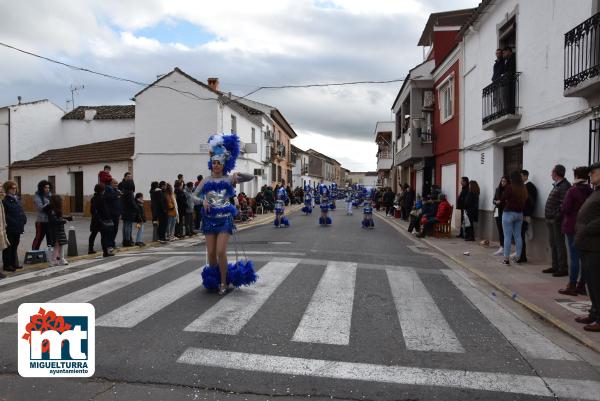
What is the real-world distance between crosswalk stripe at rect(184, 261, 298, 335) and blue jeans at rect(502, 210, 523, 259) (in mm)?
4577

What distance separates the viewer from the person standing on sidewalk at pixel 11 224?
8836 millimetres

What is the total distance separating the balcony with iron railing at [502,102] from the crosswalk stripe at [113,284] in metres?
8.25

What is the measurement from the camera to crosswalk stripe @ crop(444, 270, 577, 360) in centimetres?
473

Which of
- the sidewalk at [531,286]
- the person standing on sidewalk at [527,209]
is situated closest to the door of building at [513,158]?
A: the person standing on sidewalk at [527,209]

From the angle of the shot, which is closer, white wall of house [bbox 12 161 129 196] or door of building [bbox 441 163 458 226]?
door of building [bbox 441 163 458 226]

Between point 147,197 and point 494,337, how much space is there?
22348mm

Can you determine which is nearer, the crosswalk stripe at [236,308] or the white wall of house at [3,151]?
the crosswalk stripe at [236,308]

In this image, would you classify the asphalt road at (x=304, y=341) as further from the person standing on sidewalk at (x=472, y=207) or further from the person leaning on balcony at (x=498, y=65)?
the person leaning on balcony at (x=498, y=65)

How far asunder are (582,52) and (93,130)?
1175 inches

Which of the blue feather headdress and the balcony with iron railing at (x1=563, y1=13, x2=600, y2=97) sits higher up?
the balcony with iron railing at (x1=563, y1=13, x2=600, y2=97)

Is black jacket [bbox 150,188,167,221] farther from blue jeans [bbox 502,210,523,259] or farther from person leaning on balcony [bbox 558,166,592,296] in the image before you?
person leaning on balcony [bbox 558,166,592,296]

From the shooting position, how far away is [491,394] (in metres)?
3.75

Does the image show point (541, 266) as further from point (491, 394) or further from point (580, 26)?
point (491, 394)

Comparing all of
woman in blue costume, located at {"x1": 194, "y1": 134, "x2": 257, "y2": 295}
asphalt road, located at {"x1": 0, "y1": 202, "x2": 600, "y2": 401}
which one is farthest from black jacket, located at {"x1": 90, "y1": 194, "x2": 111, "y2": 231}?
woman in blue costume, located at {"x1": 194, "y1": 134, "x2": 257, "y2": 295}
